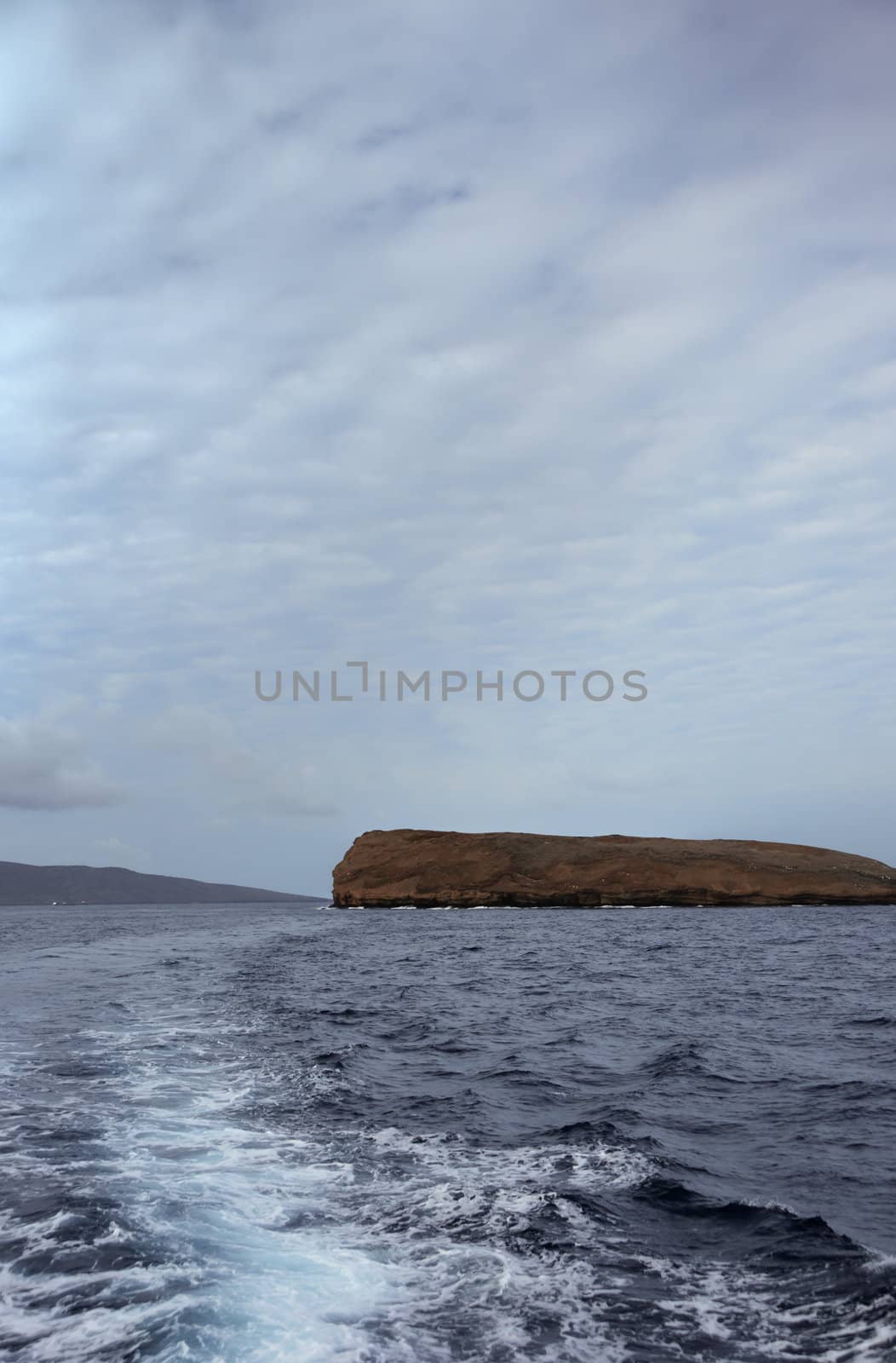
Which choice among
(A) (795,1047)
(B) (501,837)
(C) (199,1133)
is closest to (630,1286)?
(C) (199,1133)

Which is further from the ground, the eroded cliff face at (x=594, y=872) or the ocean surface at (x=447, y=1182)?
the ocean surface at (x=447, y=1182)

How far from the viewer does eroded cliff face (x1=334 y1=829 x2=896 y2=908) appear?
4043 inches

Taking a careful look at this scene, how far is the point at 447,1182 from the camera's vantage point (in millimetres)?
9164

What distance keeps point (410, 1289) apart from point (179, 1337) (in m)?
1.74

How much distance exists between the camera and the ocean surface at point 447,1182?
20.3 ft

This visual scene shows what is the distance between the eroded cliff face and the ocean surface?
3421 inches

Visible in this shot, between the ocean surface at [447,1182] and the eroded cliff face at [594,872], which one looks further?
the eroded cliff face at [594,872]

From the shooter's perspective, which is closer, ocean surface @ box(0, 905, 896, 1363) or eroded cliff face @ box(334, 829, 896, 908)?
ocean surface @ box(0, 905, 896, 1363)

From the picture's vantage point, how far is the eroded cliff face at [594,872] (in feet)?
337

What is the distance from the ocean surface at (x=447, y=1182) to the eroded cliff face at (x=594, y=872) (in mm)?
86904

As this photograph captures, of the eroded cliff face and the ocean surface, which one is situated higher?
the ocean surface

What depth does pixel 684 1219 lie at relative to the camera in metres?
8.09

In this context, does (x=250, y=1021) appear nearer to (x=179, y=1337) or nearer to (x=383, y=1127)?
(x=383, y=1127)

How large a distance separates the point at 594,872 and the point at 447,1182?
341 ft
